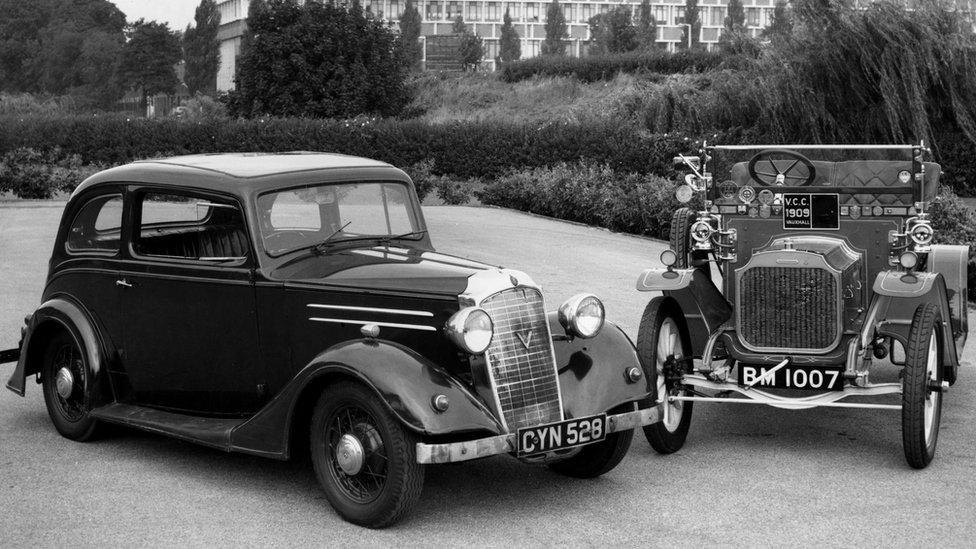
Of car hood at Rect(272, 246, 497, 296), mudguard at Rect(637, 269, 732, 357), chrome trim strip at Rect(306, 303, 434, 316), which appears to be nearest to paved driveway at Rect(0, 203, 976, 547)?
mudguard at Rect(637, 269, 732, 357)

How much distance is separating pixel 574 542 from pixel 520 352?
3.22 feet

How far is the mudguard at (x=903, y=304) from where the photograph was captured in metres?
6.67

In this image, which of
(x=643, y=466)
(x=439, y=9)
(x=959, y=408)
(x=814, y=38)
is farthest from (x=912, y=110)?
(x=439, y=9)

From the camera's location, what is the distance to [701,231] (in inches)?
295

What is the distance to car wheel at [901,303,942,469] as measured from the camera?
6105 millimetres

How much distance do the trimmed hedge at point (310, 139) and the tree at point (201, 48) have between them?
65792mm

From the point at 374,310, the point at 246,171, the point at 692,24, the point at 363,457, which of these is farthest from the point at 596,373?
the point at 692,24

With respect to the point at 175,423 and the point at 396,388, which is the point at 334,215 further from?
the point at 396,388

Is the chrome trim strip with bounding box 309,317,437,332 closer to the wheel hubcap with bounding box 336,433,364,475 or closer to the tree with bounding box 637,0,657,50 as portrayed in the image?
the wheel hubcap with bounding box 336,433,364,475

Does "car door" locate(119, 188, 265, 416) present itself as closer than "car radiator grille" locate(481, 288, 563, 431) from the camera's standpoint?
No

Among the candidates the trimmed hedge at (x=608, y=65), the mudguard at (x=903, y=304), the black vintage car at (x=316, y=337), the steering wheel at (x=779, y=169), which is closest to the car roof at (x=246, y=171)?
the black vintage car at (x=316, y=337)

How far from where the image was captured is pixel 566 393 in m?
5.80

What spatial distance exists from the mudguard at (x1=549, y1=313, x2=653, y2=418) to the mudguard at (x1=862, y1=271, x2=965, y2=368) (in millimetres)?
1630

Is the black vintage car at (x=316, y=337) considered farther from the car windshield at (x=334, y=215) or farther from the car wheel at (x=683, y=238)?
the car wheel at (x=683, y=238)
